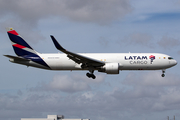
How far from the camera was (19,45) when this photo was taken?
2037 inches

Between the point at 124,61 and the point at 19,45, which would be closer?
the point at 124,61

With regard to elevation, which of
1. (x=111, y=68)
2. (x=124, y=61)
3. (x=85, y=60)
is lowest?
(x=111, y=68)

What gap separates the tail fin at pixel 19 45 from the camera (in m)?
51.1

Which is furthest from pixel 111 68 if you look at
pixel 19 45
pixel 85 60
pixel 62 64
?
pixel 19 45

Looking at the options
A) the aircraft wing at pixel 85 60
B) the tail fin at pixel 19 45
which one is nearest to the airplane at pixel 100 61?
the aircraft wing at pixel 85 60

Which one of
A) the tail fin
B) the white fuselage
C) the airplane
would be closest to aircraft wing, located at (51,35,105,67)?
the airplane

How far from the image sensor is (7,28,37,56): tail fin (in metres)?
51.1

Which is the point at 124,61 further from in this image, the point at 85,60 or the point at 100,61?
the point at 85,60

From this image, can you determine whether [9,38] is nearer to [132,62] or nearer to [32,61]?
[32,61]

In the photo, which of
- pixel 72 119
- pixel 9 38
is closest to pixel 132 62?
pixel 9 38

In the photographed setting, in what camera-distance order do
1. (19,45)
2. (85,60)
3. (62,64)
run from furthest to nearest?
(19,45) → (62,64) → (85,60)

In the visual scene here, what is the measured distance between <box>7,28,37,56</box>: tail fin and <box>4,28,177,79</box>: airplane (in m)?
0.59

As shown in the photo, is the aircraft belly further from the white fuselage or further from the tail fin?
the tail fin

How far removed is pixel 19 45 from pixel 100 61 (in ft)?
48.4
